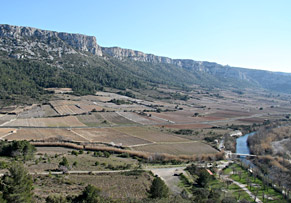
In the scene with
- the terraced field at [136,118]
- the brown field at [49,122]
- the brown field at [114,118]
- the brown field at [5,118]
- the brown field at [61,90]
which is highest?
the brown field at [61,90]

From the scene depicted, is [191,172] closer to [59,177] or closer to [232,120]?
[59,177]

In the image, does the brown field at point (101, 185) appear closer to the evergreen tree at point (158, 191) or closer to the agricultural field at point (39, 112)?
the evergreen tree at point (158, 191)

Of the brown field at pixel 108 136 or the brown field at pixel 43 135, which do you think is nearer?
the brown field at pixel 43 135

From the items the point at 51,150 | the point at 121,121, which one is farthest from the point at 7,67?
the point at 51,150

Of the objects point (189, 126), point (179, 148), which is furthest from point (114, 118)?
point (179, 148)

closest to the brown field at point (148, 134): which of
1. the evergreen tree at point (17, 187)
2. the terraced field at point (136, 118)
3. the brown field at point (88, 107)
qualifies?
the terraced field at point (136, 118)

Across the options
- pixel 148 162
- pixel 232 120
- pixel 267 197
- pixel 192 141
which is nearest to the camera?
pixel 267 197

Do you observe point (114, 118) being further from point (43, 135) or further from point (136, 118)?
point (43, 135)
